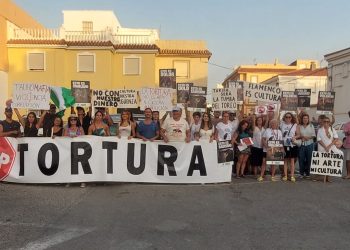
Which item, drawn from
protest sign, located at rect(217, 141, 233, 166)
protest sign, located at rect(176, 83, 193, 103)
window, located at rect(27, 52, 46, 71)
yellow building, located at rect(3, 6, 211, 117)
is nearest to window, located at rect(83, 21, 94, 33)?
yellow building, located at rect(3, 6, 211, 117)

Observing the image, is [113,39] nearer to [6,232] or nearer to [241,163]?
[241,163]

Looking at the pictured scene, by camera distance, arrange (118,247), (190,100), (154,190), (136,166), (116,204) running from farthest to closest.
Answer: (190,100) < (136,166) < (154,190) < (116,204) < (118,247)

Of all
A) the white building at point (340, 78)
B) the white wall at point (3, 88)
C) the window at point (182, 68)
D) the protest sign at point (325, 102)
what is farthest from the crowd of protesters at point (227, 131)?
the white building at point (340, 78)

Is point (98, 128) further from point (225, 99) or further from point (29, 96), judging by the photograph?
point (225, 99)

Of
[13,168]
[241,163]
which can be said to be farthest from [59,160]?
[241,163]

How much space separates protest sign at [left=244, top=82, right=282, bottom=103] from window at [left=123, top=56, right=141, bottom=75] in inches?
887

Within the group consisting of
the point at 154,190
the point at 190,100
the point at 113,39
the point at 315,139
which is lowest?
the point at 154,190

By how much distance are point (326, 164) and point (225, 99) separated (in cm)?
307

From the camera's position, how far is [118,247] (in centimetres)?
532

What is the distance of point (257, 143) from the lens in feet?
35.6

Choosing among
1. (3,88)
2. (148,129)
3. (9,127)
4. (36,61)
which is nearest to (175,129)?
(148,129)

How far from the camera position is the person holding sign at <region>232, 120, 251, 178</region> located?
1077 cm

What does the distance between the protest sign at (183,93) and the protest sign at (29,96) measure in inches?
152

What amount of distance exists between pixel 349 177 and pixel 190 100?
15.4 ft
